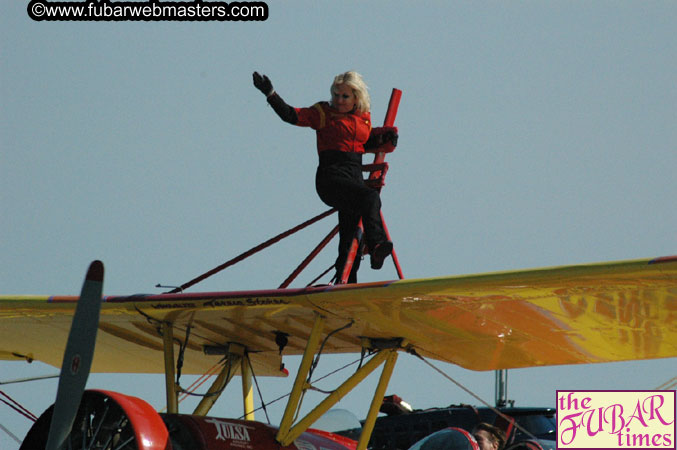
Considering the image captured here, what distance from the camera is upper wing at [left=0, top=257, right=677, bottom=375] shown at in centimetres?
941

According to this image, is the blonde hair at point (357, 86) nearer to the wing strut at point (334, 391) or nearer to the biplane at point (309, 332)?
the biplane at point (309, 332)

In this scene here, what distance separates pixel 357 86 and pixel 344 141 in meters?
0.59

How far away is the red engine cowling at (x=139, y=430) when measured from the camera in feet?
31.0

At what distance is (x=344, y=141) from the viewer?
1158 centimetres

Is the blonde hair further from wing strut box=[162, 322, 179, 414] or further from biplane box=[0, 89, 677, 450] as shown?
wing strut box=[162, 322, 179, 414]

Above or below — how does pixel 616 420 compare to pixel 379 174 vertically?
below

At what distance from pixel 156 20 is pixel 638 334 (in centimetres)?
758

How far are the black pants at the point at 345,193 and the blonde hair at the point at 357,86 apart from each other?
53 cm

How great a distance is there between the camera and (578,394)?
467 inches

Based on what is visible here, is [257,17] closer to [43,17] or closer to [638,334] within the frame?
[43,17]

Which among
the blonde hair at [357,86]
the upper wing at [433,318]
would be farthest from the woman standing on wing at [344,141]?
the upper wing at [433,318]

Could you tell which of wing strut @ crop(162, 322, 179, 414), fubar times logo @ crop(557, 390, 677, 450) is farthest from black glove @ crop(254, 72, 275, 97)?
fubar times logo @ crop(557, 390, 677, 450)

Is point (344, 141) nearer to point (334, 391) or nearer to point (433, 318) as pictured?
point (433, 318)

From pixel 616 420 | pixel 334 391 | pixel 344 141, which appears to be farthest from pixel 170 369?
pixel 616 420
